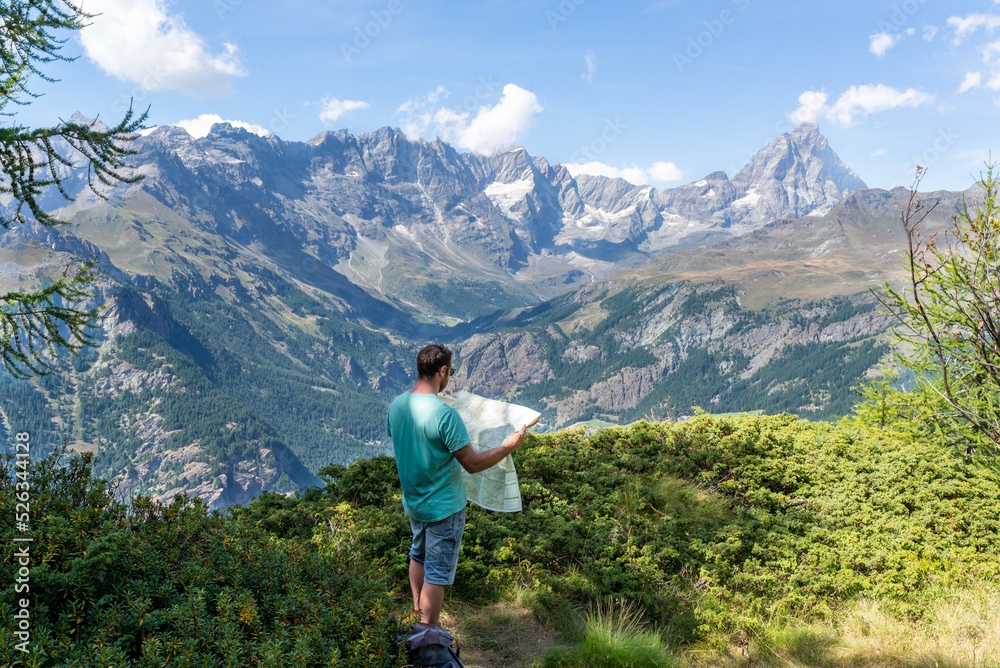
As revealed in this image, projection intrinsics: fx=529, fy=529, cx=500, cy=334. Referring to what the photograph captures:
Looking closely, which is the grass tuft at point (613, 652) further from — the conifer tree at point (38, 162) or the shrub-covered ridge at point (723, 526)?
the conifer tree at point (38, 162)

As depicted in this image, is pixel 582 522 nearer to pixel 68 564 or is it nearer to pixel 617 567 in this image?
pixel 617 567

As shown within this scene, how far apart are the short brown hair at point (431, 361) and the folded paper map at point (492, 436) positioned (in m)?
0.63

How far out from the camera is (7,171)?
9.11 metres

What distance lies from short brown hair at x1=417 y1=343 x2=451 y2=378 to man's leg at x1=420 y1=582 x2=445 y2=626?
→ 2.30 m

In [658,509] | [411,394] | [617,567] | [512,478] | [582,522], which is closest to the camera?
[411,394]

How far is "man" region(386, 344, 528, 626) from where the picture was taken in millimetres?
5480

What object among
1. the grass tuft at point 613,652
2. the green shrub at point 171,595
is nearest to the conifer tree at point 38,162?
the green shrub at point 171,595

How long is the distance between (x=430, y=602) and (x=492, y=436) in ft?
6.12

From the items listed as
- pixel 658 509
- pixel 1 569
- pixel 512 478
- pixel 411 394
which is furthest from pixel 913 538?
pixel 1 569

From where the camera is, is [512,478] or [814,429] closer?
[512,478]

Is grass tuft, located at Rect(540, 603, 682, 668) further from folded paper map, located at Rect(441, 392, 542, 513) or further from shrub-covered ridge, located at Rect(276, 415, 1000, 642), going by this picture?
folded paper map, located at Rect(441, 392, 542, 513)

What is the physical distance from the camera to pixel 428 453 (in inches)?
219

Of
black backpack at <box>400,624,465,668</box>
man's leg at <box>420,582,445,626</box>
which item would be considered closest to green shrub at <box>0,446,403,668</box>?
black backpack at <box>400,624,465,668</box>

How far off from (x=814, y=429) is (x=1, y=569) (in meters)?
14.3
